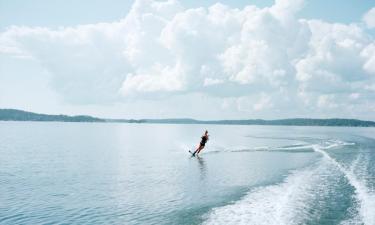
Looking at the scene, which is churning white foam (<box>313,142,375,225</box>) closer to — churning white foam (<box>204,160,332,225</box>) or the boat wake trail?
the boat wake trail

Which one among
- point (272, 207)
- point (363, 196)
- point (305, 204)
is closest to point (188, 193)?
point (272, 207)

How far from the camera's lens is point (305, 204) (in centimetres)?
2259

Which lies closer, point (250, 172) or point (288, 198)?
point (288, 198)

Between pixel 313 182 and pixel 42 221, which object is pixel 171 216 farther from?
pixel 313 182

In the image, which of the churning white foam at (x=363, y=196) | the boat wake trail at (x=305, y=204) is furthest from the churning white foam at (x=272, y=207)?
the churning white foam at (x=363, y=196)

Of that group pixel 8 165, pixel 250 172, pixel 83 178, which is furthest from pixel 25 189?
pixel 250 172

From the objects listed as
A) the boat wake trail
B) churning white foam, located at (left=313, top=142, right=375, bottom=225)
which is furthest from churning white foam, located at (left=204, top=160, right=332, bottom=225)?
churning white foam, located at (left=313, top=142, right=375, bottom=225)

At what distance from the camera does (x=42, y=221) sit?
19172 mm

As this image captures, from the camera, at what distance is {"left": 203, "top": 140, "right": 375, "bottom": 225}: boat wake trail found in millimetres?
19656

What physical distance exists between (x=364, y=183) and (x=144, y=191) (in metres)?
17.1

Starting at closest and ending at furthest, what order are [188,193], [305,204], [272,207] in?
[272,207], [305,204], [188,193]

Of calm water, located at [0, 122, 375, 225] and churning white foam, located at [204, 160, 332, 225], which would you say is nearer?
churning white foam, located at [204, 160, 332, 225]

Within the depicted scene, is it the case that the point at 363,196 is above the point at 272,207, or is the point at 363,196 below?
above

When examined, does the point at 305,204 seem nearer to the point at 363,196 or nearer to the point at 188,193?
the point at 363,196
